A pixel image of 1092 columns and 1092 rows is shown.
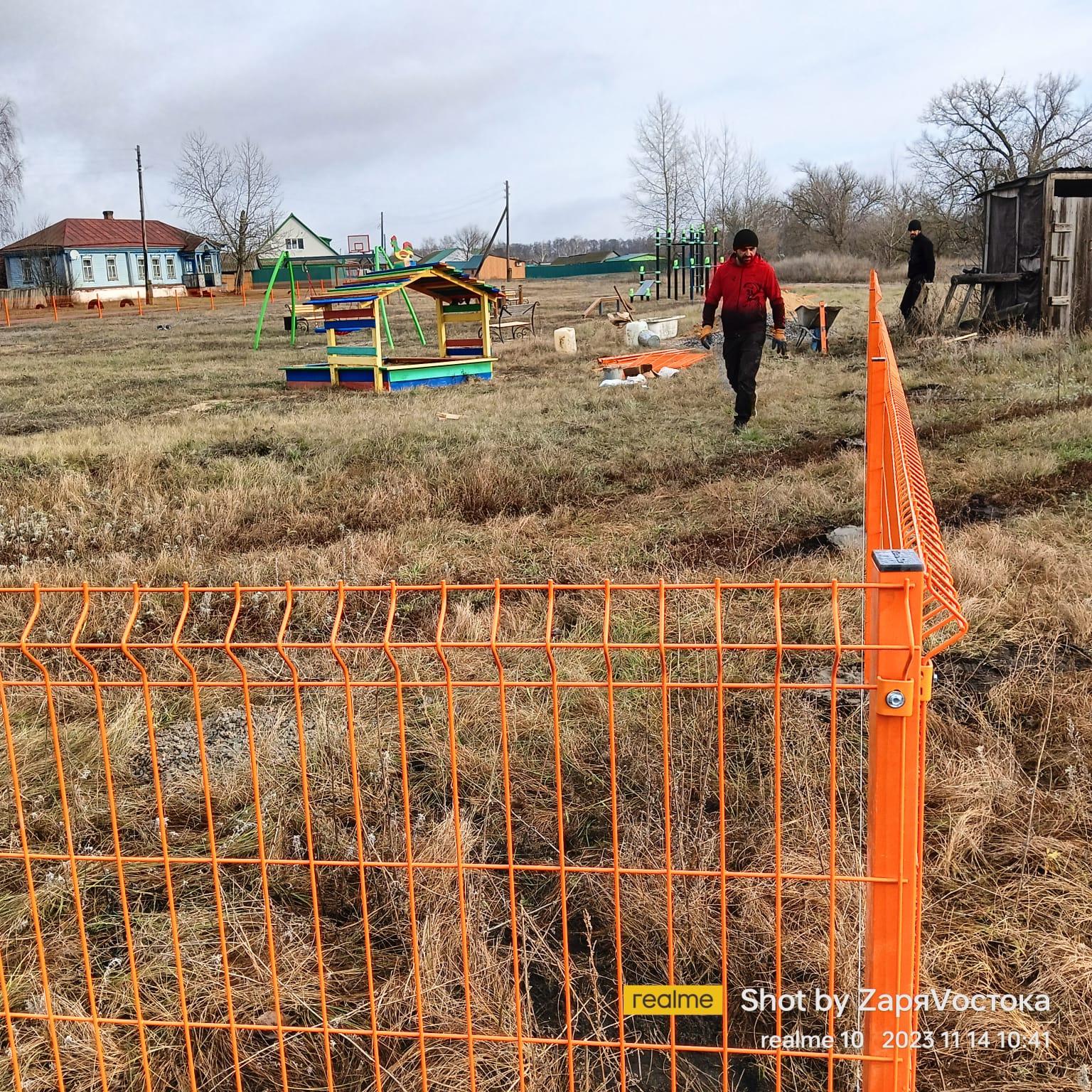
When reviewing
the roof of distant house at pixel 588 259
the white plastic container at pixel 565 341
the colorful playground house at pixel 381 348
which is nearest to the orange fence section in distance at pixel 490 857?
the colorful playground house at pixel 381 348

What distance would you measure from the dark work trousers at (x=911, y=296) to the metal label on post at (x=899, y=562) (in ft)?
49.7

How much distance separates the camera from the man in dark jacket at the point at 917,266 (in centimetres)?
1477

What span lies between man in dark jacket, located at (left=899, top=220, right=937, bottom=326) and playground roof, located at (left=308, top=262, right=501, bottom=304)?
6.36m

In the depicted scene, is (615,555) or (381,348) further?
(381,348)

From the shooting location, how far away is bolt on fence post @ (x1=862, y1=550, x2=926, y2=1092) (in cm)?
166

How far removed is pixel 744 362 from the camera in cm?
962

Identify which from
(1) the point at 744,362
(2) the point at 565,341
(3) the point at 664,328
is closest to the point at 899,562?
(1) the point at 744,362

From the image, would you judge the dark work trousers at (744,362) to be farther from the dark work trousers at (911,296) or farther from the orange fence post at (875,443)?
the dark work trousers at (911,296)

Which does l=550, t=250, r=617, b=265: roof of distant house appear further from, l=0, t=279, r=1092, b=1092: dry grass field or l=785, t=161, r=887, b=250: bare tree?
l=0, t=279, r=1092, b=1092: dry grass field

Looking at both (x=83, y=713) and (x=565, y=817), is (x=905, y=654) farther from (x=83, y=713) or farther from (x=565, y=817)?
(x=83, y=713)

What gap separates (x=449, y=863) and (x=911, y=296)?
15.3 m

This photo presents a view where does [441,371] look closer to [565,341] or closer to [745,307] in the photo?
[565,341]

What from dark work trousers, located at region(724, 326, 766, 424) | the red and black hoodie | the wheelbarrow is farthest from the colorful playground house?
the red and black hoodie

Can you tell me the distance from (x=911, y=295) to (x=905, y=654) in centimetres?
1550
